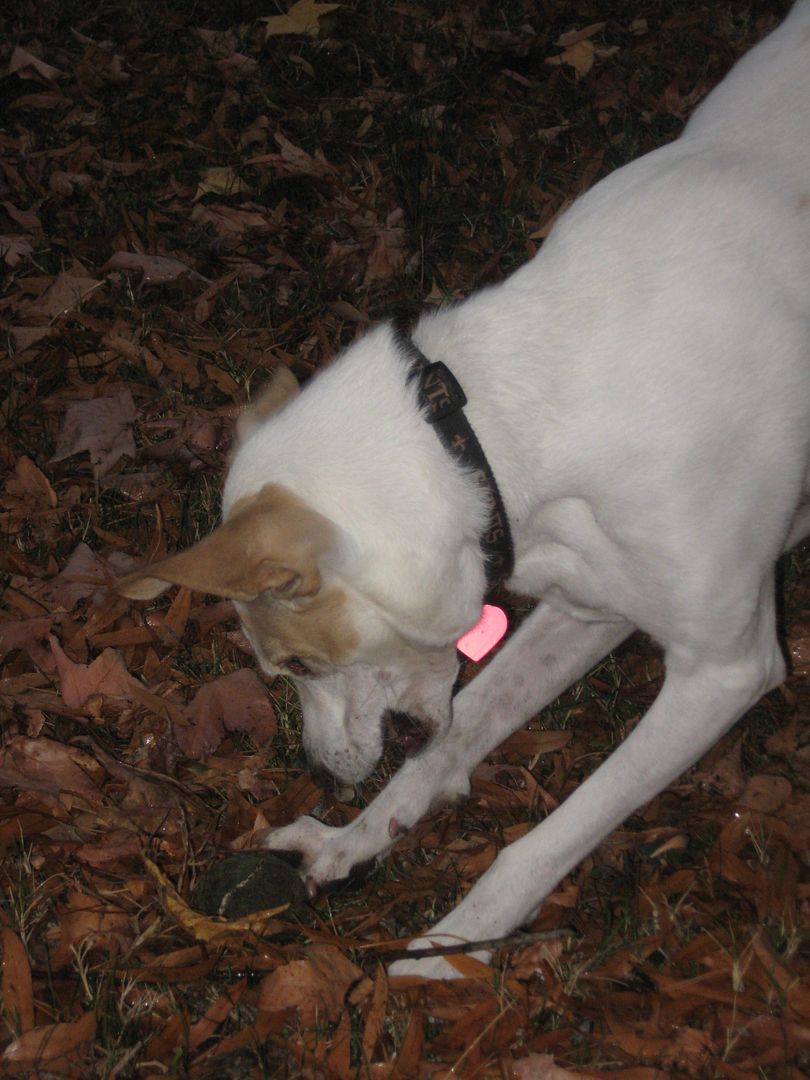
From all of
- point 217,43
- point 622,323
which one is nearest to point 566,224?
point 622,323

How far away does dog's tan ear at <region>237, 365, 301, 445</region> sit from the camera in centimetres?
314

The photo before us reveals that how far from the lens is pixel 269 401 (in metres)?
3.19

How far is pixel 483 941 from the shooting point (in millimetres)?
2975

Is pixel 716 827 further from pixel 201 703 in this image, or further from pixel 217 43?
pixel 217 43

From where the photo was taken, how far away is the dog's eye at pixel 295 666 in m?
3.00

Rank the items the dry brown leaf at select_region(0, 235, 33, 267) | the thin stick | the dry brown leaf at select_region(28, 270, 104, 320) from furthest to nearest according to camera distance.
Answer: the dry brown leaf at select_region(0, 235, 33, 267)
the dry brown leaf at select_region(28, 270, 104, 320)
the thin stick

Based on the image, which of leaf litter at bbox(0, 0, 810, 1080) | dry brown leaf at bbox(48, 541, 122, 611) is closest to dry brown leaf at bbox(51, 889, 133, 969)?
leaf litter at bbox(0, 0, 810, 1080)

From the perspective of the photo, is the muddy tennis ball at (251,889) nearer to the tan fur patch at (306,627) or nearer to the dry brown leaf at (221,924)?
the dry brown leaf at (221,924)

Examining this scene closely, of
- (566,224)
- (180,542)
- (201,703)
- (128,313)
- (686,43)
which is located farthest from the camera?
(686,43)

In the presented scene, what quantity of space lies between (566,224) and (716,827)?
69.8 inches

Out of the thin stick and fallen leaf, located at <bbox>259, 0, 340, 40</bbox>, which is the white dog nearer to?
the thin stick

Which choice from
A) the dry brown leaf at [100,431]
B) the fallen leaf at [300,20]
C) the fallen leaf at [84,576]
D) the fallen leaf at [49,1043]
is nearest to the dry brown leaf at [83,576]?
the fallen leaf at [84,576]

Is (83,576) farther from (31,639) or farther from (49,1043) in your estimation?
(49,1043)

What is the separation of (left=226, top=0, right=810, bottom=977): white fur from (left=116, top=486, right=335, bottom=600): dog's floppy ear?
0.23 ft
